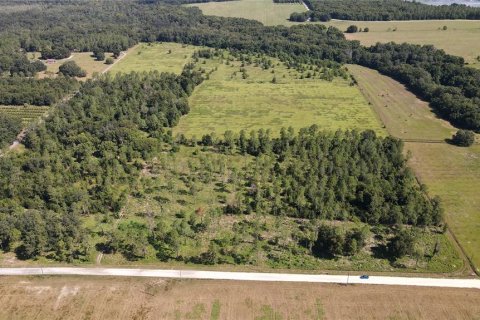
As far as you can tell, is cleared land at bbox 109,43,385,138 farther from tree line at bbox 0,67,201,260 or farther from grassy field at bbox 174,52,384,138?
tree line at bbox 0,67,201,260

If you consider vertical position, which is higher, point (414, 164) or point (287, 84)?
point (287, 84)

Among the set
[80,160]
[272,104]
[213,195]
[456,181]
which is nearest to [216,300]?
[213,195]

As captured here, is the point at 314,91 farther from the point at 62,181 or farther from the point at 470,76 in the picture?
the point at 62,181

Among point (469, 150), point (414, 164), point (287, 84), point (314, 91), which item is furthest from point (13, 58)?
point (469, 150)

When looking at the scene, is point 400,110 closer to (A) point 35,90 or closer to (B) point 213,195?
(B) point 213,195

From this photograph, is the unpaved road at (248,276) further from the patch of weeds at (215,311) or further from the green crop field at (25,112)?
the green crop field at (25,112)

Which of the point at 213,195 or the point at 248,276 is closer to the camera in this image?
the point at 248,276

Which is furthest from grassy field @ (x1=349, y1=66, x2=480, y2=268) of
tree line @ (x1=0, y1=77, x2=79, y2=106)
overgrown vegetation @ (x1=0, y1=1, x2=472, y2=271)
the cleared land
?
tree line @ (x1=0, y1=77, x2=79, y2=106)

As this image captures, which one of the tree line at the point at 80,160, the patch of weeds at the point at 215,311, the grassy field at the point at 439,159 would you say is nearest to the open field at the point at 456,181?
the grassy field at the point at 439,159
